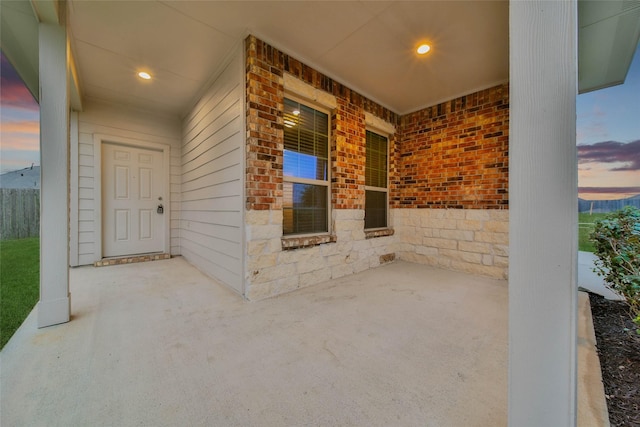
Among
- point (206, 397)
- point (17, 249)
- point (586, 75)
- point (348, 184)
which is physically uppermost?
point (586, 75)

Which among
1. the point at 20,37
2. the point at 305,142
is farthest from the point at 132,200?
the point at 305,142

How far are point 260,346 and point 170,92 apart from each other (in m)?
3.73

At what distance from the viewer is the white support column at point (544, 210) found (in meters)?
0.68

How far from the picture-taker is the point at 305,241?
9.27 ft

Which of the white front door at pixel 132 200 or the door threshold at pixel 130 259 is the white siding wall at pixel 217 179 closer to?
the door threshold at pixel 130 259

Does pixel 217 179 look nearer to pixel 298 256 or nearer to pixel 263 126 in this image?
pixel 263 126

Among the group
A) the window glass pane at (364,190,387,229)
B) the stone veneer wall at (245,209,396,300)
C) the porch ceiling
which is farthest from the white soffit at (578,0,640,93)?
the stone veneer wall at (245,209,396,300)

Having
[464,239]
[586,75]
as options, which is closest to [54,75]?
[464,239]

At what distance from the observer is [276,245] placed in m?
2.59

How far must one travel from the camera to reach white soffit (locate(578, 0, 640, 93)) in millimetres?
2025

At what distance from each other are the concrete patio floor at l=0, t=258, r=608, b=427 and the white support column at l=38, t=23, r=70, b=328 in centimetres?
23

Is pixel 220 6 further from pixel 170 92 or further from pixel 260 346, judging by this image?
pixel 260 346

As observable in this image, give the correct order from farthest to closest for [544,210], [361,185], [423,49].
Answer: [361,185] < [423,49] < [544,210]

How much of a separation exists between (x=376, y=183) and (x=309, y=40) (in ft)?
7.54
